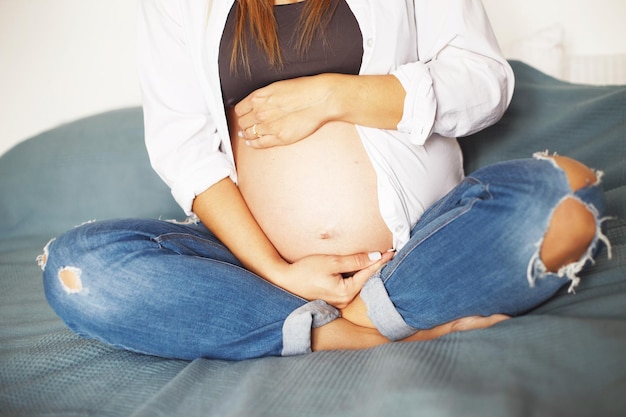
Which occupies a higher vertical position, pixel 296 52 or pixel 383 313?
pixel 296 52

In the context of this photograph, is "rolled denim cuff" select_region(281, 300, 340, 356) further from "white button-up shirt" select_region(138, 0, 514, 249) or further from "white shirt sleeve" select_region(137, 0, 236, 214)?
"white shirt sleeve" select_region(137, 0, 236, 214)

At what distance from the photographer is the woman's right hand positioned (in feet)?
2.94

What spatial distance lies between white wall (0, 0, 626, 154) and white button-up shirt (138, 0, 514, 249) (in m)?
0.71

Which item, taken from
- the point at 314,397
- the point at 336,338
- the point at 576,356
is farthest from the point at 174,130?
the point at 576,356

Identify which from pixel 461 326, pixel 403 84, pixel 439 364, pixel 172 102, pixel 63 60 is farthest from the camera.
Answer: pixel 63 60

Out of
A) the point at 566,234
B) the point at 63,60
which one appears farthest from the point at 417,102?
the point at 63,60

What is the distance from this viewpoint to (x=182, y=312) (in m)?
0.83

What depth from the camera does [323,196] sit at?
0.95 m

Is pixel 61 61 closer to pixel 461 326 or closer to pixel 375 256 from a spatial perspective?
pixel 375 256

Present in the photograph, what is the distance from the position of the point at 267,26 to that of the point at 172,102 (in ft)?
0.81

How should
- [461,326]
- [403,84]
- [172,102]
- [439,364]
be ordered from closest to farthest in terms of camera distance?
[439,364]
[461,326]
[403,84]
[172,102]

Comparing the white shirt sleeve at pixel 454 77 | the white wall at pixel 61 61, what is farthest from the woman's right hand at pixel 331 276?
the white wall at pixel 61 61

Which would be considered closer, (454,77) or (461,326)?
(461,326)

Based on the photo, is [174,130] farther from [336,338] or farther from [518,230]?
[518,230]
